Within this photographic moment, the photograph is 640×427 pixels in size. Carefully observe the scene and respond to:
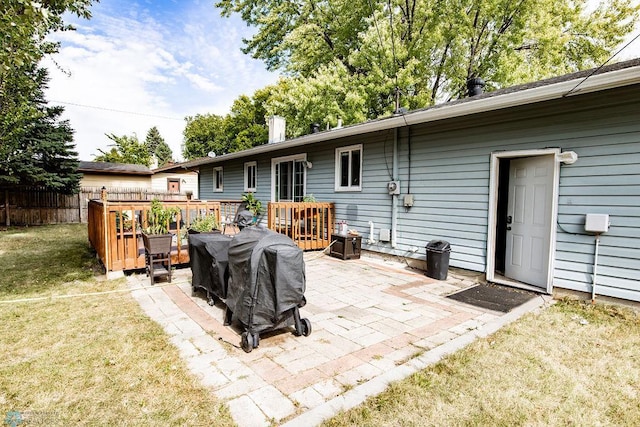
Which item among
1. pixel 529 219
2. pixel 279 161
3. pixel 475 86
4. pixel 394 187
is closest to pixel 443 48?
pixel 475 86

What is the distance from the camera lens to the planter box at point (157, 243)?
479cm

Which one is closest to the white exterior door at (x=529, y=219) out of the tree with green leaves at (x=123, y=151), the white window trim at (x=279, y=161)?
the white window trim at (x=279, y=161)

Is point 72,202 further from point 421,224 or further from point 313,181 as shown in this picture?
point 421,224

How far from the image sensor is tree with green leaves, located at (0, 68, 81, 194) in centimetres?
1290

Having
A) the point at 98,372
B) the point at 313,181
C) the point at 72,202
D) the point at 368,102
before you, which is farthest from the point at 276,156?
the point at 72,202

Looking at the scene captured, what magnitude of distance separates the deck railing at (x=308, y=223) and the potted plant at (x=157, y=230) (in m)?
2.52

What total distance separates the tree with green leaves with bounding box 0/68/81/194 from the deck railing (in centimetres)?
1234

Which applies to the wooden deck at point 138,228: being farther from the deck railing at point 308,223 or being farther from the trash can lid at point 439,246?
the trash can lid at point 439,246

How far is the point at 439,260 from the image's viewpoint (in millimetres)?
5449

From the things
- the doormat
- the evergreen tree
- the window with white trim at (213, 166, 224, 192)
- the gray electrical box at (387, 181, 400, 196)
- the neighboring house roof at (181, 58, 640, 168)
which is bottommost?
the doormat

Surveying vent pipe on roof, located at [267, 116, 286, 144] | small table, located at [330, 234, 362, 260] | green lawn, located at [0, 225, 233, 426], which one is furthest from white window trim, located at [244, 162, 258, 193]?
green lawn, located at [0, 225, 233, 426]

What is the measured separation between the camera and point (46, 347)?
292cm

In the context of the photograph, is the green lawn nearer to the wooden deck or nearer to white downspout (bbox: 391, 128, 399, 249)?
the wooden deck

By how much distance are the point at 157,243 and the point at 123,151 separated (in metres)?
38.6
